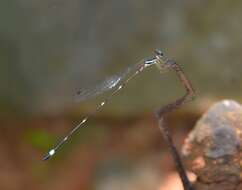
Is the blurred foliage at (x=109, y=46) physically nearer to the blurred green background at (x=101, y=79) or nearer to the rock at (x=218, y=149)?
the blurred green background at (x=101, y=79)

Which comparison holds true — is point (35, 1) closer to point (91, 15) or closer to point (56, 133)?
point (91, 15)

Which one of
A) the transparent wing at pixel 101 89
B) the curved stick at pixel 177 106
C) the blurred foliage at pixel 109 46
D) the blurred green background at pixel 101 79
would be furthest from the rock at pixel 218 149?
the blurred foliage at pixel 109 46

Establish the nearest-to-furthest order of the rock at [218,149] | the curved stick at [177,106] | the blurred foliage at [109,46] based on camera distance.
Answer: the curved stick at [177,106] → the rock at [218,149] → the blurred foliage at [109,46]

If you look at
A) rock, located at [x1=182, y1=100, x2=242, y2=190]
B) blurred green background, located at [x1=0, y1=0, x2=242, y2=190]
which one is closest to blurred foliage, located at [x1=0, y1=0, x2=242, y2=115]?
blurred green background, located at [x1=0, y1=0, x2=242, y2=190]

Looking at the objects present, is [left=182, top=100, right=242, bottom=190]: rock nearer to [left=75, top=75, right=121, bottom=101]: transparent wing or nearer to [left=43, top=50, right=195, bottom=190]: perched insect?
[left=43, top=50, right=195, bottom=190]: perched insect

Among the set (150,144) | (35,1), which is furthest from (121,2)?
(150,144)

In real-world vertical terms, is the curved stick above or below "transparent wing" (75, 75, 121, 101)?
below

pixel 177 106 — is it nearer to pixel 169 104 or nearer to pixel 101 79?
pixel 169 104
